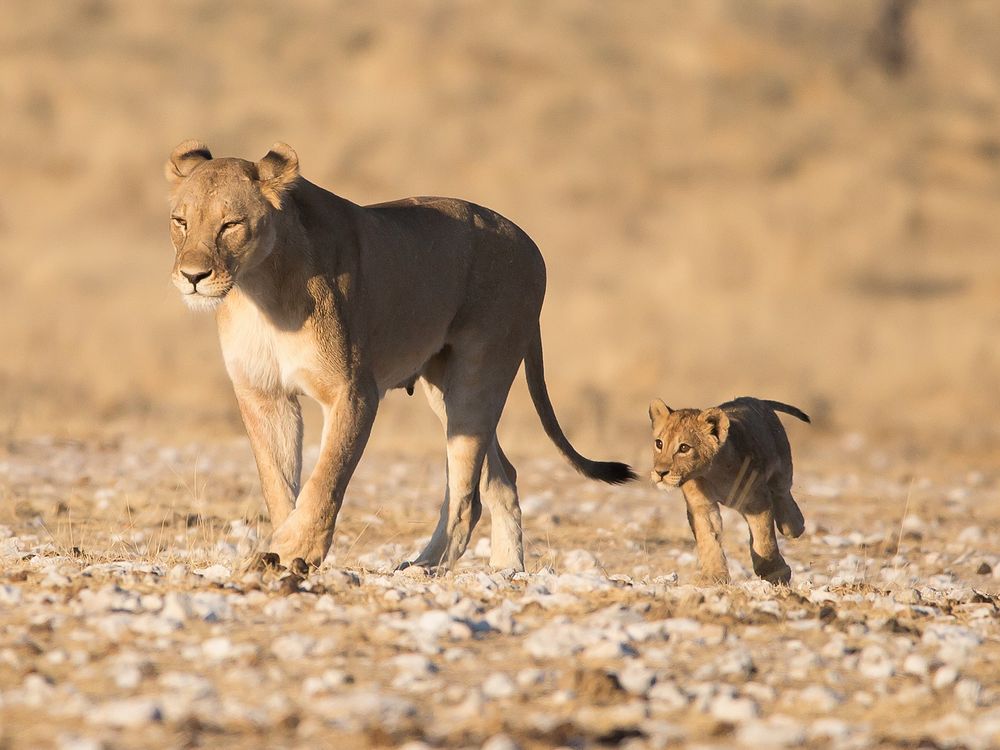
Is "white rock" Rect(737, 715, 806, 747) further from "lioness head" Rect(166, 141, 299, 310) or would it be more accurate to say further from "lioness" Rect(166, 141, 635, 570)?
"lioness head" Rect(166, 141, 299, 310)

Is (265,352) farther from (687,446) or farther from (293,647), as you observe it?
(293,647)

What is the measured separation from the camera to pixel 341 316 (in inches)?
276

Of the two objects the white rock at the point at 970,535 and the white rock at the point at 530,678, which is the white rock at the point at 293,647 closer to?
the white rock at the point at 530,678

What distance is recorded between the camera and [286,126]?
119 ft

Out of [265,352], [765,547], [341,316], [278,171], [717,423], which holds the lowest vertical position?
[765,547]

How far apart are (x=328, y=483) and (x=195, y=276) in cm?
100

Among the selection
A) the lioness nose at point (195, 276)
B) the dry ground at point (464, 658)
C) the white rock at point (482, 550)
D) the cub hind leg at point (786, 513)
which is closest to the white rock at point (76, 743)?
the dry ground at point (464, 658)

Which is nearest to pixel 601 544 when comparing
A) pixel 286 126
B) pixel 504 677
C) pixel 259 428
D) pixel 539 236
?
pixel 259 428

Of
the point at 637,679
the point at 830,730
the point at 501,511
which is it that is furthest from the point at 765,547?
the point at 830,730

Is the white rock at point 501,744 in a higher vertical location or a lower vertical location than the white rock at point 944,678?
lower

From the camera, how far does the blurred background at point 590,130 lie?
109 feet

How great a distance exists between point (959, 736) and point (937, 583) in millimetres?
3944

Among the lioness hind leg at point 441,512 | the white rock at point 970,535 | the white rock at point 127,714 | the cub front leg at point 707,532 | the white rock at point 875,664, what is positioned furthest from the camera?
the white rock at point 970,535

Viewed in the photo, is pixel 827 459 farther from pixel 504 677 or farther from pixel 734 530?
pixel 504 677
